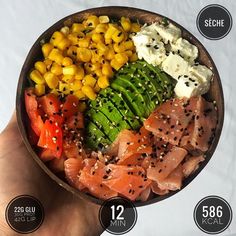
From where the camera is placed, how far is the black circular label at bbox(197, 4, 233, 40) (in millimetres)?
868

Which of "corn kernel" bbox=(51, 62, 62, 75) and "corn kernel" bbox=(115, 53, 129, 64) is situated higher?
"corn kernel" bbox=(115, 53, 129, 64)

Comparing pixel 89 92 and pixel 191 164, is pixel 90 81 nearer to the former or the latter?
pixel 89 92

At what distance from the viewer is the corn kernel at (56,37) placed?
0.86m

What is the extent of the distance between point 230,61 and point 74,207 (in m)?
0.35

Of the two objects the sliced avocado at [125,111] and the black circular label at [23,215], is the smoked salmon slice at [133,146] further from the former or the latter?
the black circular label at [23,215]

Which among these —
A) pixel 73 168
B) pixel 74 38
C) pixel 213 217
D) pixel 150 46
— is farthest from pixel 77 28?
pixel 213 217

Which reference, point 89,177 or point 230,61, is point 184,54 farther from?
point 89,177

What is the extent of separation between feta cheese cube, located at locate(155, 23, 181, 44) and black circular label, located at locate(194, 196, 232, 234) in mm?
259

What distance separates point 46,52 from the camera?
858 mm

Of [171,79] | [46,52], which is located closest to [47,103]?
[46,52]

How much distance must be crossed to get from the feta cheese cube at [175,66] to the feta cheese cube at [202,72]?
11mm

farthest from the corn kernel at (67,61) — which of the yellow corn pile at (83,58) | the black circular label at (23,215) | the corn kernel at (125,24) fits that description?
the black circular label at (23,215)

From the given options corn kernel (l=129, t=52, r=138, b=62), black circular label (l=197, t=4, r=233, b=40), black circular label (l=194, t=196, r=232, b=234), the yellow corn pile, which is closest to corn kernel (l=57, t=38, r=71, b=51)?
the yellow corn pile

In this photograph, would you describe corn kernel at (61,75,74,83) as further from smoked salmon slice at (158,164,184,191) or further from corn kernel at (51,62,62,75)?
smoked salmon slice at (158,164,184,191)
